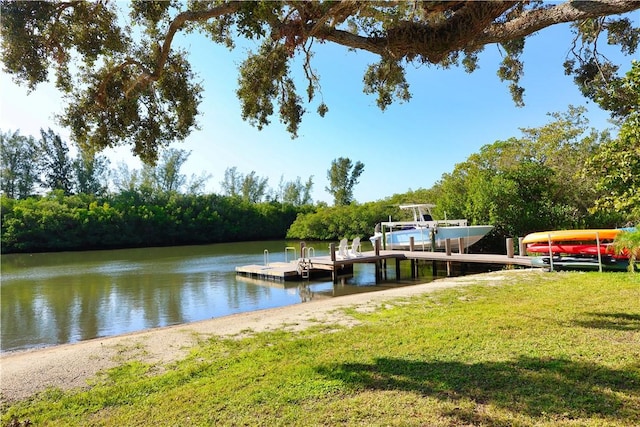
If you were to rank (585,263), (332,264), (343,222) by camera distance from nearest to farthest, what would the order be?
(585,263) < (332,264) < (343,222)

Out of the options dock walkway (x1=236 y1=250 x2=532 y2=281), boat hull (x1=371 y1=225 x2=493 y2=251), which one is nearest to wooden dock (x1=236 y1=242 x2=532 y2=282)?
dock walkway (x1=236 y1=250 x2=532 y2=281)

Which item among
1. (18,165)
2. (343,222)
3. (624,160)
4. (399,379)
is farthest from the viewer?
(18,165)

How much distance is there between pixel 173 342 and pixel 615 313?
714cm

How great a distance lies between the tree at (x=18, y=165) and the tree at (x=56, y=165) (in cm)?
130

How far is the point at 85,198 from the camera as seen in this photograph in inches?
2046

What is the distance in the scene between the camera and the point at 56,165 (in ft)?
197

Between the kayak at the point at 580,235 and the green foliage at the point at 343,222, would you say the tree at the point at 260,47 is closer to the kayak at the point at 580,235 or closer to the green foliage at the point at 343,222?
the kayak at the point at 580,235

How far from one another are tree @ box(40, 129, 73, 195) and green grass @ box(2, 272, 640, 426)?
2556 inches

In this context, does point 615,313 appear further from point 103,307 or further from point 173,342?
point 103,307

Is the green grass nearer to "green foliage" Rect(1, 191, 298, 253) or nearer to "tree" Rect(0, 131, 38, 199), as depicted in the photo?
"green foliage" Rect(1, 191, 298, 253)

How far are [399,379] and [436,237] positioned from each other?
1729cm

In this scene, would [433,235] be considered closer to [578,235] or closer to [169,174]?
[578,235]

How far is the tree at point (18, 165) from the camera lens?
54.4 metres

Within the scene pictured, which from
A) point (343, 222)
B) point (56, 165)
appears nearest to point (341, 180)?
point (343, 222)
